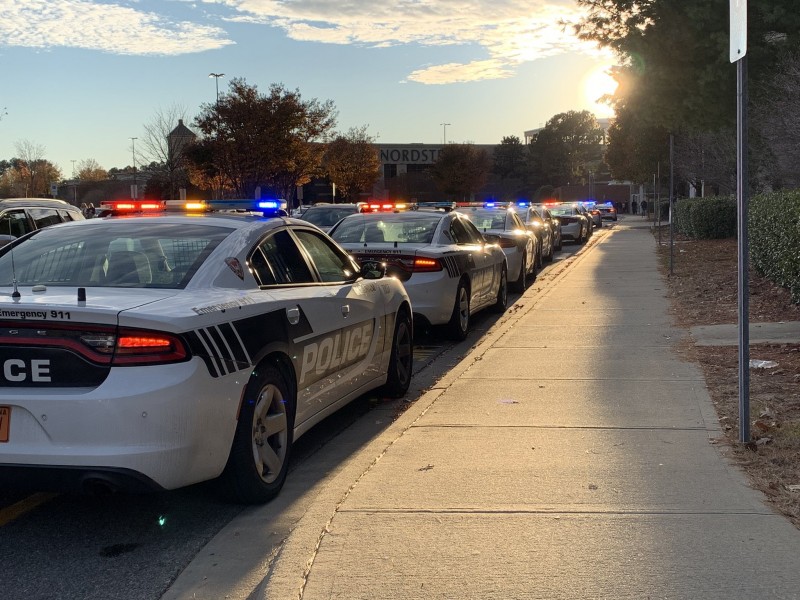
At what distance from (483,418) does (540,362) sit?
2468 millimetres

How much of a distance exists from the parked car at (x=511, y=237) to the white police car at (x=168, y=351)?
9.67m

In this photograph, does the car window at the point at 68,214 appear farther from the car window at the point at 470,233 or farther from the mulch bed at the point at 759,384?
the mulch bed at the point at 759,384

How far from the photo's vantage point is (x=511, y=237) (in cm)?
1602

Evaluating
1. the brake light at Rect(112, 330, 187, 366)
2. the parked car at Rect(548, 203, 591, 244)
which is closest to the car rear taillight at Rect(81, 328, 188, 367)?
the brake light at Rect(112, 330, 187, 366)

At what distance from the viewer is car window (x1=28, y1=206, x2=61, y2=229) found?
13.2 meters

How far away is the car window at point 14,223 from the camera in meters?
12.5

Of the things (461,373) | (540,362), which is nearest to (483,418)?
(461,373)

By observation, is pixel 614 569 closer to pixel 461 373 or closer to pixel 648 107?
pixel 461 373

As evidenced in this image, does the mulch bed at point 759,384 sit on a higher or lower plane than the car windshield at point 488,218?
lower

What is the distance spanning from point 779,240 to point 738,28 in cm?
817

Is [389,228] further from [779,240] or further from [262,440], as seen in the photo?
[262,440]

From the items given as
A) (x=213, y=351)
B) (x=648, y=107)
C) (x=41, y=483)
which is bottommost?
(x=41, y=483)

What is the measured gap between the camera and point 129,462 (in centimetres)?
401

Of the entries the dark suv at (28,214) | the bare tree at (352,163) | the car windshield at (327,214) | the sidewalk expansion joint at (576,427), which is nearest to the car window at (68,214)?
the dark suv at (28,214)
